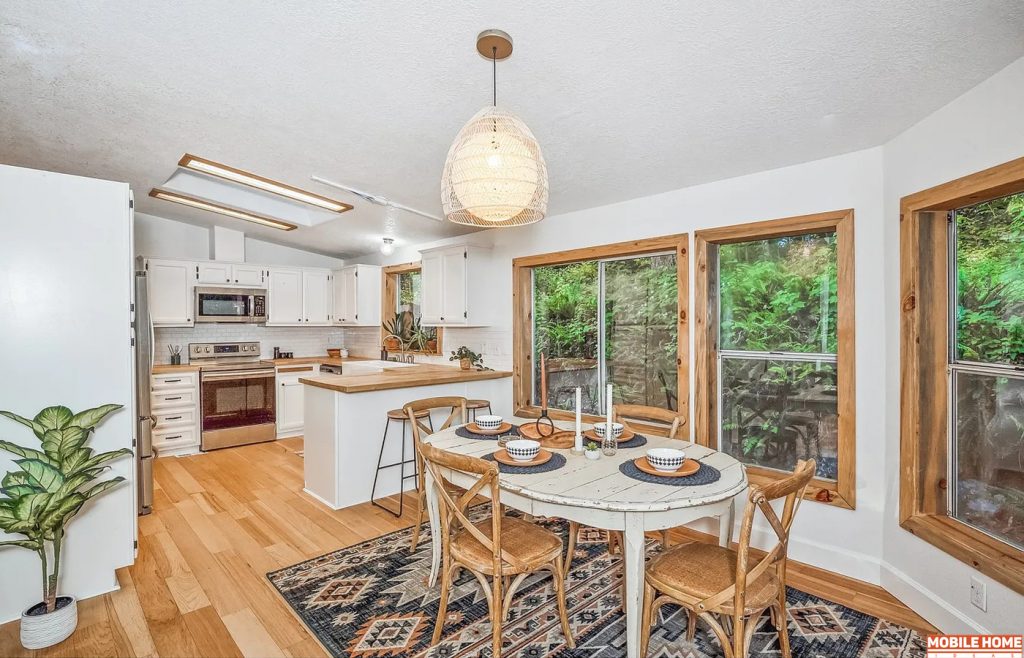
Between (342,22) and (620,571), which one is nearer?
(342,22)

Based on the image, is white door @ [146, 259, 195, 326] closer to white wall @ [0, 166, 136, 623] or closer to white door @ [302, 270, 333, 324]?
white door @ [302, 270, 333, 324]

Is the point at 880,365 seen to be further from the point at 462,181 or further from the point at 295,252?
the point at 295,252

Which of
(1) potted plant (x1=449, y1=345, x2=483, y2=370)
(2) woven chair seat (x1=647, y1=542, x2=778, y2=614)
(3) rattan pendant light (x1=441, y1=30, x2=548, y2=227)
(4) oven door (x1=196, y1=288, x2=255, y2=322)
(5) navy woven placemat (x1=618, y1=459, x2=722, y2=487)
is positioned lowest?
(2) woven chair seat (x1=647, y1=542, x2=778, y2=614)

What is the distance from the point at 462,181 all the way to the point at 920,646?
8.96ft

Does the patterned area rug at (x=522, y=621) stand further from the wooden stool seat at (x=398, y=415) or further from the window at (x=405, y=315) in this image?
the window at (x=405, y=315)

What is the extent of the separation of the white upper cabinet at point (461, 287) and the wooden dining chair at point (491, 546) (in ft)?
9.33

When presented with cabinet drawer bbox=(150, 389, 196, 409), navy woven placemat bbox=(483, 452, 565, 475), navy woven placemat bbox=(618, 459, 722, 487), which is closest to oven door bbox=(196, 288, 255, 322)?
cabinet drawer bbox=(150, 389, 196, 409)

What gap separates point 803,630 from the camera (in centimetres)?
222

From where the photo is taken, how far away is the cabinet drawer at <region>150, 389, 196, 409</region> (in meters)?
5.07

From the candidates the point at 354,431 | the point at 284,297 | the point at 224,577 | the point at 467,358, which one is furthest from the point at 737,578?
the point at 284,297

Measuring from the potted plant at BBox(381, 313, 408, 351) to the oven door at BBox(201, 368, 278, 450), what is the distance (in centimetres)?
138

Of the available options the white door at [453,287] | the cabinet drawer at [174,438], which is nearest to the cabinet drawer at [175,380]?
the cabinet drawer at [174,438]

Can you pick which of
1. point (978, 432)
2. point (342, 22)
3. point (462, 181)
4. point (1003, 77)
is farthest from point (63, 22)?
point (978, 432)

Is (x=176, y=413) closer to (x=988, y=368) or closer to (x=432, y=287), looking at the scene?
(x=432, y=287)
